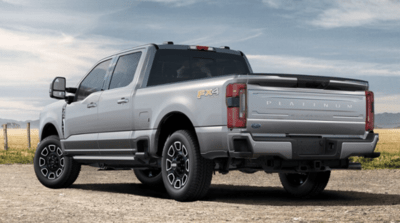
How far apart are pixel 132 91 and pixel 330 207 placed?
3.31 metres

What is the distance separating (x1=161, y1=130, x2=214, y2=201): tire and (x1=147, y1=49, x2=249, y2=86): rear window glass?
50.0 inches

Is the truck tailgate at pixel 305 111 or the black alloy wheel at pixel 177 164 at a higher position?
the truck tailgate at pixel 305 111

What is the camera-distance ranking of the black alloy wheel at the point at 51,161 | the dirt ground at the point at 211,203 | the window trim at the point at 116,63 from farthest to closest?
the black alloy wheel at the point at 51,161, the window trim at the point at 116,63, the dirt ground at the point at 211,203

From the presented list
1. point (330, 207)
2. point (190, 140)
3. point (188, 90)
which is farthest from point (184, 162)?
point (330, 207)

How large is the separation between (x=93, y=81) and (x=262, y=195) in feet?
11.2

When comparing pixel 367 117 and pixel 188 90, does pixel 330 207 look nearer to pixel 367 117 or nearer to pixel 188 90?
pixel 367 117

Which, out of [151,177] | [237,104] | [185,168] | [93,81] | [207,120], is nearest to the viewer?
[237,104]

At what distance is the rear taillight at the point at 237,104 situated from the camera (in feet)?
21.0

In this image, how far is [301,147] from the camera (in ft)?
21.8

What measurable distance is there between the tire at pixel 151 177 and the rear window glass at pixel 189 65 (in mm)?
2394

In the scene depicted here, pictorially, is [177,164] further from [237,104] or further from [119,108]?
[119,108]

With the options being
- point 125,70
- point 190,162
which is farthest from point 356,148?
point 125,70

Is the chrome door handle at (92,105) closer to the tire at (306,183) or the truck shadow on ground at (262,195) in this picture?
the truck shadow on ground at (262,195)

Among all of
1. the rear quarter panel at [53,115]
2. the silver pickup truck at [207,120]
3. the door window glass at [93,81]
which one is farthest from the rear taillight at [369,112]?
the rear quarter panel at [53,115]
